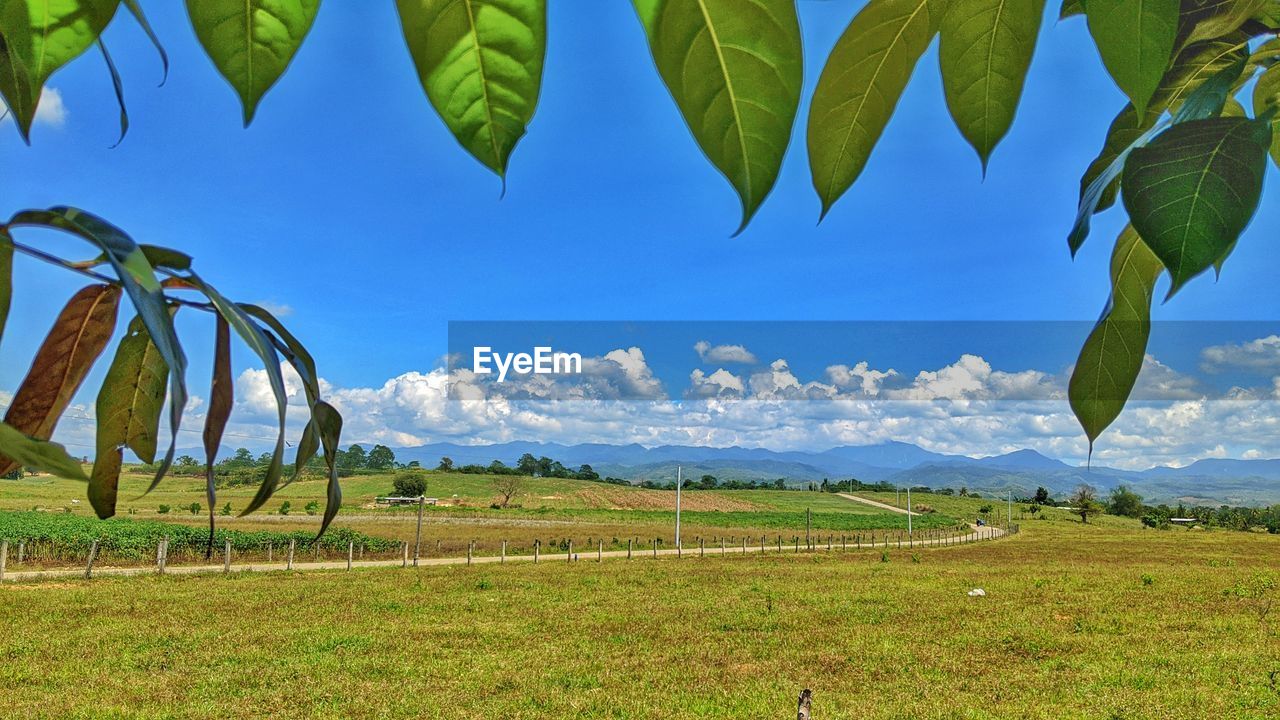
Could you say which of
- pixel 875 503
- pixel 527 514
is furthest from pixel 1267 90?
pixel 875 503

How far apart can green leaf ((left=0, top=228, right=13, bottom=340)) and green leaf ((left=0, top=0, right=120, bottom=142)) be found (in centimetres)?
5

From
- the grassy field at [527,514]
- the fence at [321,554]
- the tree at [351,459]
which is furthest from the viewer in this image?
the grassy field at [527,514]

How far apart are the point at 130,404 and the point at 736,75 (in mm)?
240

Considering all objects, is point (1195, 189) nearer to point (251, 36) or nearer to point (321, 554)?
point (251, 36)

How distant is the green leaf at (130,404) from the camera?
26 centimetres

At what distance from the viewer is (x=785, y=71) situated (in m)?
0.12

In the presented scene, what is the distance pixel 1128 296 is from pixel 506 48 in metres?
0.21

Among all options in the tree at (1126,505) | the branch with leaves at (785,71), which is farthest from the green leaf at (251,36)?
the tree at (1126,505)

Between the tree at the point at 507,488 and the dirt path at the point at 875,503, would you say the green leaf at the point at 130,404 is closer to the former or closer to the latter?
the tree at the point at 507,488

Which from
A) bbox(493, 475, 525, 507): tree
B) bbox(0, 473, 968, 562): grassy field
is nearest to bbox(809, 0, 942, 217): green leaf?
bbox(0, 473, 968, 562): grassy field

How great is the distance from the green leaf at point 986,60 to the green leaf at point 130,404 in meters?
0.25

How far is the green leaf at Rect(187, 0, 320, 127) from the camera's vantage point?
149 millimetres

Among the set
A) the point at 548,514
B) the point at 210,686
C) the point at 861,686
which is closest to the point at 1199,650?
the point at 861,686

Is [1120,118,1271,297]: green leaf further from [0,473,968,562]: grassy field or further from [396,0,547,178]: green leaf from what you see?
[0,473,968,562]: grassy field
